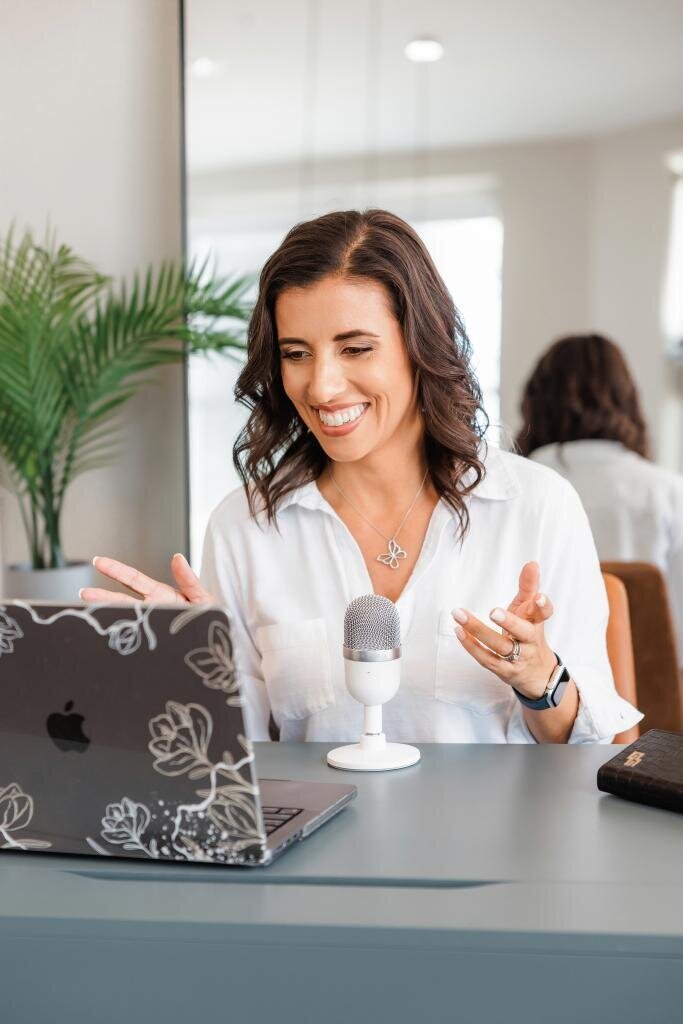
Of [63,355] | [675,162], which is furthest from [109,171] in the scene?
[675,162]

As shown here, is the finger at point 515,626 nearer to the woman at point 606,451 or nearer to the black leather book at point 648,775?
the black leather book at point 648,775

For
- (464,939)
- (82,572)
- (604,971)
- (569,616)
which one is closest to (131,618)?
(464,939)

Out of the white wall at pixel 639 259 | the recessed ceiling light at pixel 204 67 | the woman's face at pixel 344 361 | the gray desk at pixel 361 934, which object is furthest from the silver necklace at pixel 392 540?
the recessed ceiling light at pixel 204 67

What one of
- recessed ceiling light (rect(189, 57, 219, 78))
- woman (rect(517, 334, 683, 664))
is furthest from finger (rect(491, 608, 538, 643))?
recessed ceiling light (rect(189, 57, 219, 78))

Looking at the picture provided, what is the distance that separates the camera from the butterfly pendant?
6.37ft

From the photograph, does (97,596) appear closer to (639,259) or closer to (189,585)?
(189,585)

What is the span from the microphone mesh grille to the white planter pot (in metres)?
2.20

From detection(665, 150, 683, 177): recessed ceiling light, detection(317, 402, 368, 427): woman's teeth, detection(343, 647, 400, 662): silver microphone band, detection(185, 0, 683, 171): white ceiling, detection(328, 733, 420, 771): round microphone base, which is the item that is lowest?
detection(328, 733, 420, 771): round microphone base

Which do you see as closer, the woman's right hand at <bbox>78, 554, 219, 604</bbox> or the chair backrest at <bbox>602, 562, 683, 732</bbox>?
the woman's right hand at <bbox>78, 554, 219, 604</bbox>

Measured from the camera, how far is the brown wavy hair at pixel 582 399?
141 inches

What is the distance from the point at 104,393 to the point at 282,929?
111 inches

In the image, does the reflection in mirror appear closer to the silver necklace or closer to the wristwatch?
the silver necklace

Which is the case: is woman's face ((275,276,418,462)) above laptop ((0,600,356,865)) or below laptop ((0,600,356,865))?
above

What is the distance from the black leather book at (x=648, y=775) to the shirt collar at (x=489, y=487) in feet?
2.00
